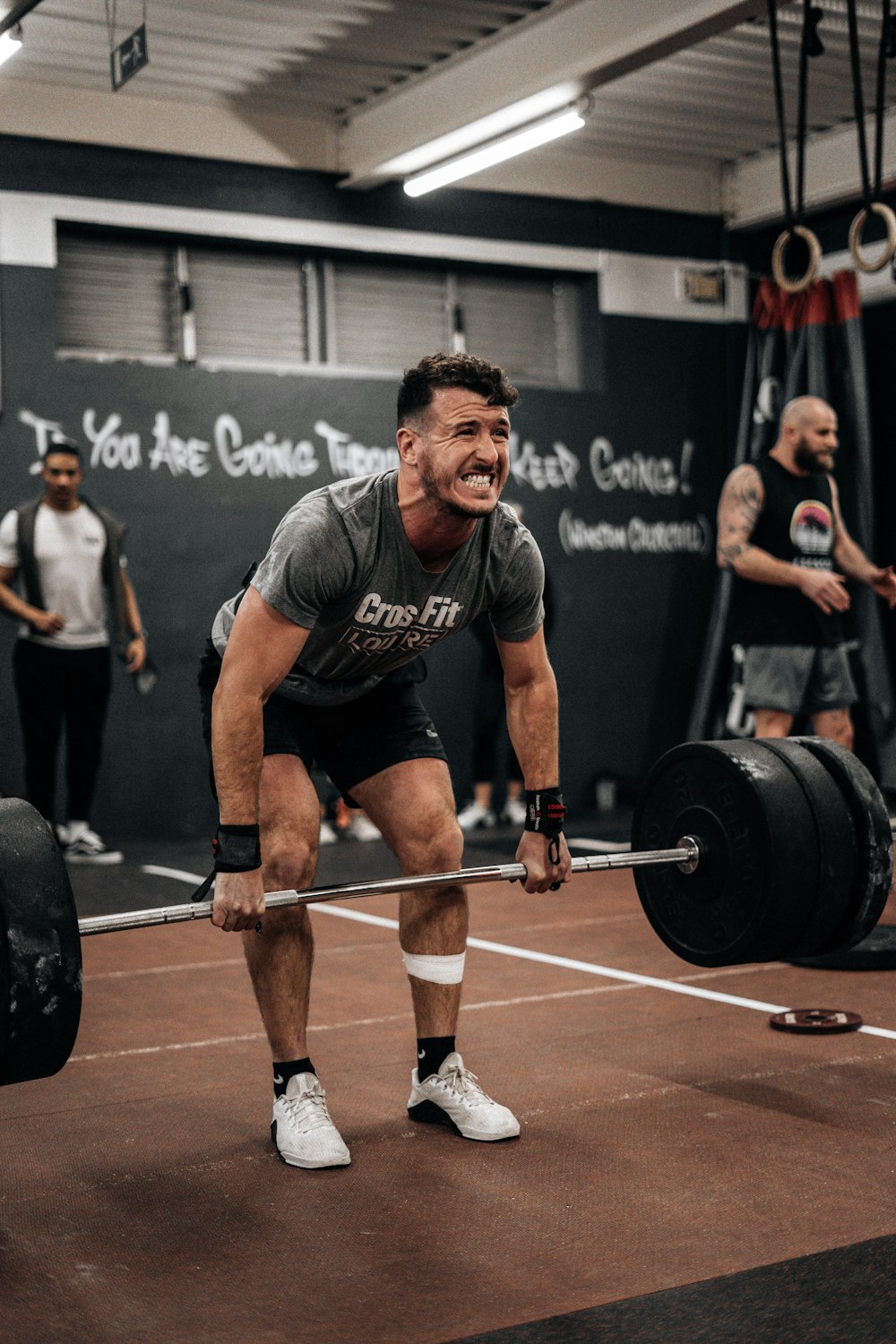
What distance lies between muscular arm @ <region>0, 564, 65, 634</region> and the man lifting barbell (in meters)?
3.11

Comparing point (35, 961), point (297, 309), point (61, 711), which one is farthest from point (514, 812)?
point (35, 961)

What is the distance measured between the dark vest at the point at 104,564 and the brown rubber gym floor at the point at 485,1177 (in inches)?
92.2

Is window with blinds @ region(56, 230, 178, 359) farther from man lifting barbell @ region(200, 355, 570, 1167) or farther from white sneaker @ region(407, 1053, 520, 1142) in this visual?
white sneaker @ region(407, 1053, 520, 1142)

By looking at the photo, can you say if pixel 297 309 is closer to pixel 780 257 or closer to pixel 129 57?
pixel 129 57

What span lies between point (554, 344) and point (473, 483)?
5.15 m

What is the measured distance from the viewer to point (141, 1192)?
7.03ft

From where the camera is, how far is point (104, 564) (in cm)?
561

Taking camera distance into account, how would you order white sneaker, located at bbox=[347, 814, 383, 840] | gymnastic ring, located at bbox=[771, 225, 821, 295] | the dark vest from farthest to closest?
white sneaker, located at bbox=[347, 814, 383, 840]
the dark vest
gymnastic ring, located at bbox=[771, 225, 821, 295]

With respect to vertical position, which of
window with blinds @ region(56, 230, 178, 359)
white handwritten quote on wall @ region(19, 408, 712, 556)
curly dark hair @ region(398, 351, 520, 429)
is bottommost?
curly dark hair @ region(398, 351, 520, 429)

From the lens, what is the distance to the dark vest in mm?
5461

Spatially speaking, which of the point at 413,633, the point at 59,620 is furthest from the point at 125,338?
the point at 413,633

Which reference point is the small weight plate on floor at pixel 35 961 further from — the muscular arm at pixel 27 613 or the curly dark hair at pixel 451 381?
the muscular arm at pixel 27 613

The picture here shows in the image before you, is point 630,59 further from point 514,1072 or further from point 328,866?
point 514,1072

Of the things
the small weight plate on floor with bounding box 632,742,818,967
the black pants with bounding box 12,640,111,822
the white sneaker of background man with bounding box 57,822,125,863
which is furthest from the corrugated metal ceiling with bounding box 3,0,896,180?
the small weight plate on floor with bounding box 632,742,818,967
